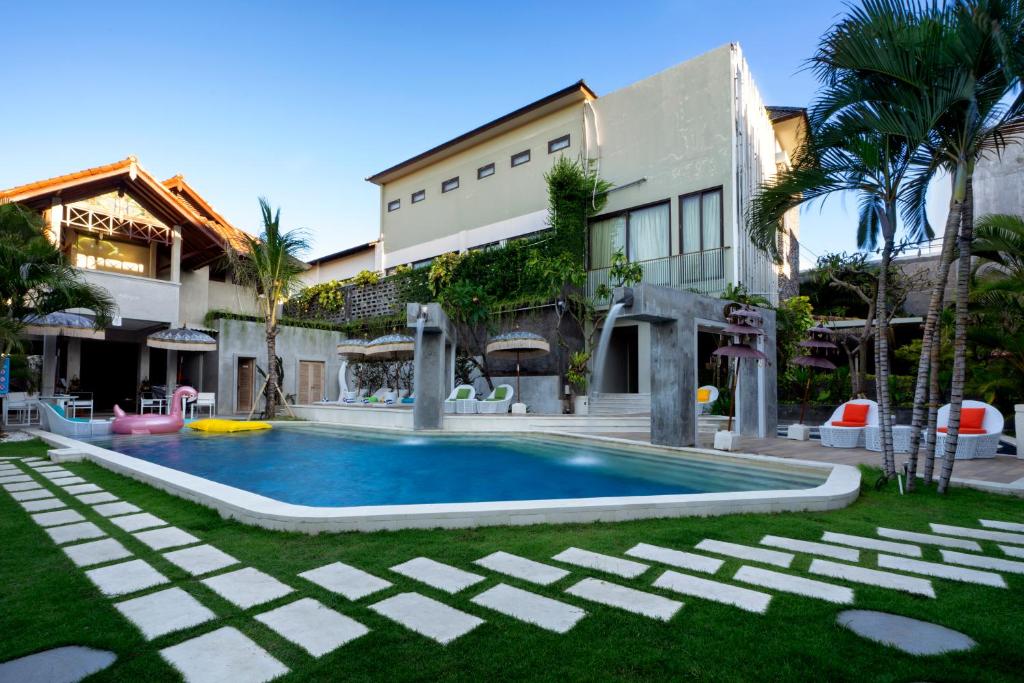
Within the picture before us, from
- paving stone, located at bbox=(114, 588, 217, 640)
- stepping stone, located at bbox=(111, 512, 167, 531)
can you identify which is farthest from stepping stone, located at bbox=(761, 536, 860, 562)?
stepping stone, located at bbox=(111, 512, 167, 531)

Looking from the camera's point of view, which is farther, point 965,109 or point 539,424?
point 539,424

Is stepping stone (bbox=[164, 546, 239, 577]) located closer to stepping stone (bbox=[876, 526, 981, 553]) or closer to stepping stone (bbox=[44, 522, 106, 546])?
stepping stone (bbox=[44, 522, 106, 546])

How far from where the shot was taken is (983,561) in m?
3.83

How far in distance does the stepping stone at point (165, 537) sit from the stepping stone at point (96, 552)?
6.7 inches

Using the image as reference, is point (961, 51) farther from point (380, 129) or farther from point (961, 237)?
point (380, 129)

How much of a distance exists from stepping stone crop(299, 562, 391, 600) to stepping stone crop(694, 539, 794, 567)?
2.26 metres

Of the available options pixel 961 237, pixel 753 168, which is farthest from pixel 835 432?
pixel 753 168

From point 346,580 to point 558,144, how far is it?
1868 centimetres

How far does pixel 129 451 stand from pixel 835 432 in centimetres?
1276

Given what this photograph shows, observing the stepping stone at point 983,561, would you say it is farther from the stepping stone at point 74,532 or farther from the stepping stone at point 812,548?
the stepping stone at point 74,532

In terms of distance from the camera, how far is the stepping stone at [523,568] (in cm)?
338

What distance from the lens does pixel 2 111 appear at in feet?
38.3

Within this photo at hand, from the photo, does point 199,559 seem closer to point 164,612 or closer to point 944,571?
point 164,612

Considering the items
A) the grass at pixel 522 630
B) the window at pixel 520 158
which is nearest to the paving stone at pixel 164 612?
the grass at pixel 522 630
